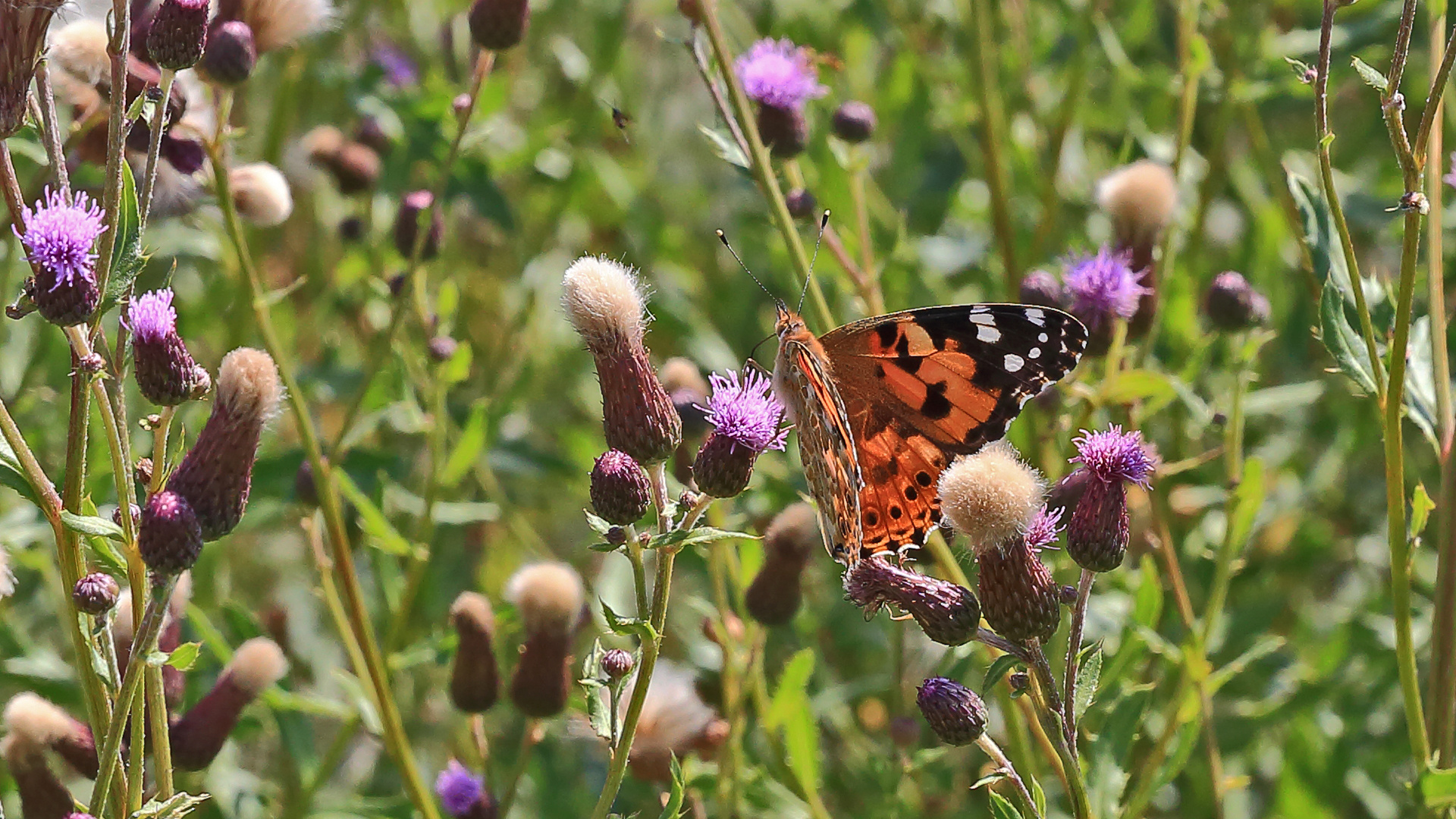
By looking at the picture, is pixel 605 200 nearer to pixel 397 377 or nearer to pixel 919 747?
→ pixel 397 377

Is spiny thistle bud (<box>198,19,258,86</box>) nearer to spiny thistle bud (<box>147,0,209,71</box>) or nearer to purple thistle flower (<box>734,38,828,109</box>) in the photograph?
spiny thistle bud (<box>147,0,209,71</box>)

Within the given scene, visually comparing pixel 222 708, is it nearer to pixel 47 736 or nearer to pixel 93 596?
pixel 47 736

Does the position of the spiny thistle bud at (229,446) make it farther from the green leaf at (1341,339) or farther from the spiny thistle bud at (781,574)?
the green leaf at (1341,339)

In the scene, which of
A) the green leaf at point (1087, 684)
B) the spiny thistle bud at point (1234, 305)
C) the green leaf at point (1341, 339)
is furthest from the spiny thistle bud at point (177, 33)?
the spiny thistle bud at point (1234, 305)

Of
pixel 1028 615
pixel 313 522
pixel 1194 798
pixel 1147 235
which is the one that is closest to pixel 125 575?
pixel 313 522

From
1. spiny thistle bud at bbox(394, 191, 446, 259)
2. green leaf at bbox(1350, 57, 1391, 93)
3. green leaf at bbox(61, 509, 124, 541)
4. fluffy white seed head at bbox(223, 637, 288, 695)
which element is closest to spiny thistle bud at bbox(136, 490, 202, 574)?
green leaf at bbox(61, 509, 124, 541)
